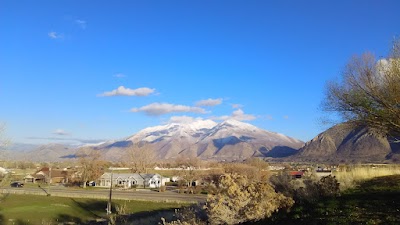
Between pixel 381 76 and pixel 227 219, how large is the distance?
1135 centimetres

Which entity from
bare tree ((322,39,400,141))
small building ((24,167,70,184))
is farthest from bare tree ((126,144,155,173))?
bare tree ((322,39,400,141))

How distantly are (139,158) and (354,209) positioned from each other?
470 feet

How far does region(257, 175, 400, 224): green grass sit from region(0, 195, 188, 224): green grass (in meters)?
36.2

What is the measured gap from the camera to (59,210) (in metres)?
57.2

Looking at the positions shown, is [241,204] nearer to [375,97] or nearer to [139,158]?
[375,97]

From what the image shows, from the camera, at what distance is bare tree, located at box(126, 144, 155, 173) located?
15250 centimetres

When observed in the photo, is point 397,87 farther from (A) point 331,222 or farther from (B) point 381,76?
(A) point 331,222

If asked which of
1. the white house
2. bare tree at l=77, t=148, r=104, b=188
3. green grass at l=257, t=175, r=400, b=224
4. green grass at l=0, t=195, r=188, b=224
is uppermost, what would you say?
bare tree at l=77, t=148, r=104, b=188

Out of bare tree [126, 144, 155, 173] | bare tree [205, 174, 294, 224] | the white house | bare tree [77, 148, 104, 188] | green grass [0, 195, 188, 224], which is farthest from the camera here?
bare tree [126, 144, 155, 173]

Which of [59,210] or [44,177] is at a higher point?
[44,177]

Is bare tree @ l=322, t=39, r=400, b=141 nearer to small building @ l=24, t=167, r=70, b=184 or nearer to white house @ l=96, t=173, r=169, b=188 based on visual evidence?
white house @ l=96, t=173, r=169, b=188

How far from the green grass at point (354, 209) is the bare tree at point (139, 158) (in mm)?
135311

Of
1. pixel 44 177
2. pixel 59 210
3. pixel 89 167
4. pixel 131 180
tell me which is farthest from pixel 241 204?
pixel 44 177

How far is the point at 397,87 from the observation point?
1916cm
